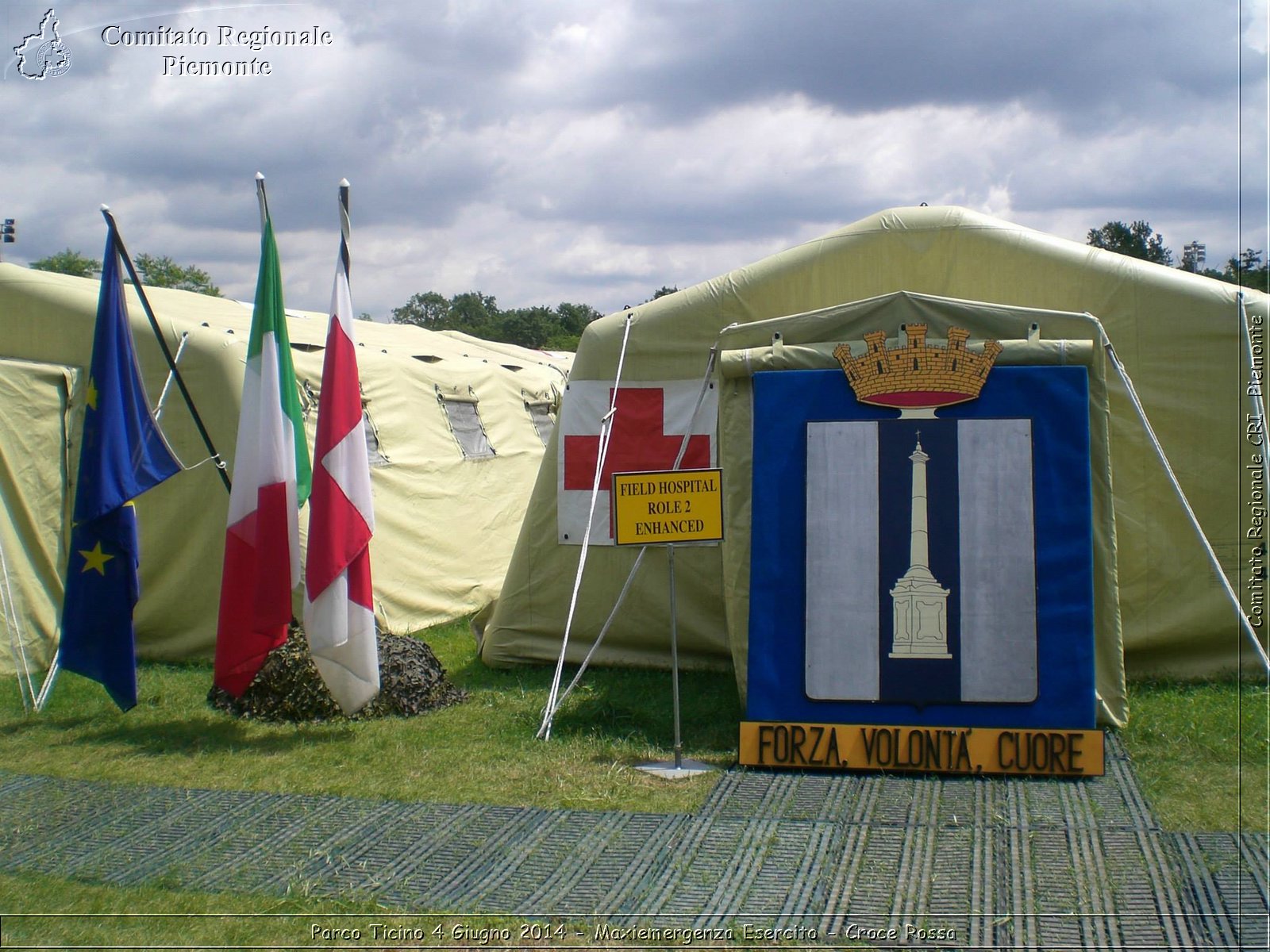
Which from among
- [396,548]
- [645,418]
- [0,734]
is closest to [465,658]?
[396,548]

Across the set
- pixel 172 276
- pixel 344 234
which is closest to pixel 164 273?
pixel 172 276

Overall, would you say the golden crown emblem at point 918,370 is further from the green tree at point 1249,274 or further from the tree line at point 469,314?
the tree line at point 469,314

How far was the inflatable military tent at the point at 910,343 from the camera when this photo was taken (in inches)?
243

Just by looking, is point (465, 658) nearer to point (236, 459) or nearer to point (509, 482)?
point (236, 459)

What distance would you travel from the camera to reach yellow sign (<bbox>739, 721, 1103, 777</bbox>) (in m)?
5.46

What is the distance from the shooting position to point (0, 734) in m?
6.81

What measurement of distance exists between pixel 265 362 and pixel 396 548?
3.17 meters

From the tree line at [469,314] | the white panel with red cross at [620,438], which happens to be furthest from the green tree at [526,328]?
the white panel with red cross at [620,438]

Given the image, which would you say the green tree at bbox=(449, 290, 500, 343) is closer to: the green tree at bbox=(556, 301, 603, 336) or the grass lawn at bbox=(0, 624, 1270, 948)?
the green tree at bbox=(556, 301, 603, 336)

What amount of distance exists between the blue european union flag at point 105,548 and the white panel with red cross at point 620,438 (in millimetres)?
2683

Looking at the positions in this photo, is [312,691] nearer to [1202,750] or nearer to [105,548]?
[105,548]

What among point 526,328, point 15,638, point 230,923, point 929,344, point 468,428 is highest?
point 526,328

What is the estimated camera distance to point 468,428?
12.1 m

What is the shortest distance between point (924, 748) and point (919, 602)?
0.74 m
